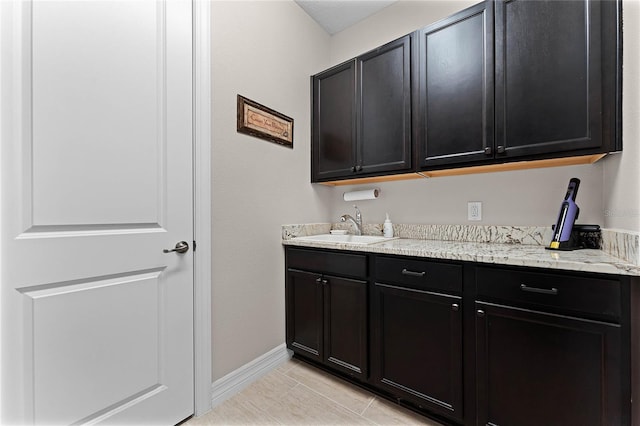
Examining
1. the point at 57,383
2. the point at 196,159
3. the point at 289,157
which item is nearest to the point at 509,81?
the point at 289,157

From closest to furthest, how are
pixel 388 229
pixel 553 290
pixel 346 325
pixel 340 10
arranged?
pixel 553 290 → pixel 346 325 → pixel 388 229 → pixel 340 10

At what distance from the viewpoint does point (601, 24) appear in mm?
1173

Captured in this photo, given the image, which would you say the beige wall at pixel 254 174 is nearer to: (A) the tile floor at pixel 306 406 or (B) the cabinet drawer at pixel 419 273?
(A) the tile floor at pixel 306 406

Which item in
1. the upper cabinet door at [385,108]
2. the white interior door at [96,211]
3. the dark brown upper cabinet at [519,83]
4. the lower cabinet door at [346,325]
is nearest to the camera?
the white interior door at [96,211]

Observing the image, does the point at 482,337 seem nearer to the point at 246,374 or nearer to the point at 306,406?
the point at 306,406

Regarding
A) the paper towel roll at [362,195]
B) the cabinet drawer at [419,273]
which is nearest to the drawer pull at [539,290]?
the cabinet drawer at [419,273]

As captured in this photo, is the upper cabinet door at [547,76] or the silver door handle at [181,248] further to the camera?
the silver door handle at [181,248]

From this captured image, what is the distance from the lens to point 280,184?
6.47ft

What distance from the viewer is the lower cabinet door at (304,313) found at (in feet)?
5.88

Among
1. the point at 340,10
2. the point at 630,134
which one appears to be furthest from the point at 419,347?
the point at 340,10

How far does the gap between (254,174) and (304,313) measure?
1024mm

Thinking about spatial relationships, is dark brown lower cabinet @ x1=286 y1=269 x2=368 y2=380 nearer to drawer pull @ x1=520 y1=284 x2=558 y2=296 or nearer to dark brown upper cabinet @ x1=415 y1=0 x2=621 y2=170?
drawer pull @ x1=520 y1=284 x2=558 y2=296

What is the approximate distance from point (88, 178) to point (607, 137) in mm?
2219

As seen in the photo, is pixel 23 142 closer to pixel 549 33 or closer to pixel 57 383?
pixel 57 383
